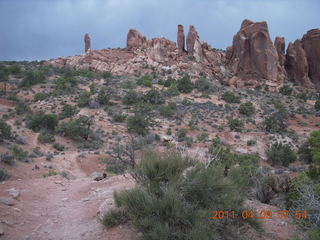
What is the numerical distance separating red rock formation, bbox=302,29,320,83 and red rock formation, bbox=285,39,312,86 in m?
1.54

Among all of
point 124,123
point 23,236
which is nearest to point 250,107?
point 124,123

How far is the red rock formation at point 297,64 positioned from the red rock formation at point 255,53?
631 centimetres

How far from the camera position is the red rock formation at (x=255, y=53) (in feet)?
124

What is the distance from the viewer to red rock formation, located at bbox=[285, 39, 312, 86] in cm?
4231

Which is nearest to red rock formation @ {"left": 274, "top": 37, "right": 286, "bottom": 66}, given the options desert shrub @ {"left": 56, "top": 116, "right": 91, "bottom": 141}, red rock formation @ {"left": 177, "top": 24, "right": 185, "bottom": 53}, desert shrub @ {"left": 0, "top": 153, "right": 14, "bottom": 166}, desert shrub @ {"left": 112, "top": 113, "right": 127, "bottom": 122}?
red rock formation @ {"left": 177, "top": 24, "right": 185, "bottom": 53}

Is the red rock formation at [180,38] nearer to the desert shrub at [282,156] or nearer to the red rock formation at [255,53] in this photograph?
the red rock formation at [255,53]

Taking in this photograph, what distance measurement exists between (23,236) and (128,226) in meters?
1.80

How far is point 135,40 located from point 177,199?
153 ft

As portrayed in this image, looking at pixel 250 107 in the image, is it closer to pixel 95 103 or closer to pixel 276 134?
pixel 276 134

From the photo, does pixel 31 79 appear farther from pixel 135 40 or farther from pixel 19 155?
pixel 135 40

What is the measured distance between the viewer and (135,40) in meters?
46.3

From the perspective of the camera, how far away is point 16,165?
→ 9.24 meters
